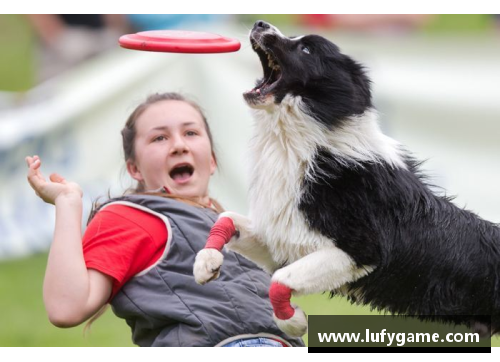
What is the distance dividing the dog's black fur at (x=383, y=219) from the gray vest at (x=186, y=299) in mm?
432

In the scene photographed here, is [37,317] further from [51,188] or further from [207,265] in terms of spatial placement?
[207,265]

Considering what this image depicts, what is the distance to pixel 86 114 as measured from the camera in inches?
314

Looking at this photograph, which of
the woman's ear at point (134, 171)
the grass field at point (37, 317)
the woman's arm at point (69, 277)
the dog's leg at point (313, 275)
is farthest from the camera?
the grass field at point (37, 317)

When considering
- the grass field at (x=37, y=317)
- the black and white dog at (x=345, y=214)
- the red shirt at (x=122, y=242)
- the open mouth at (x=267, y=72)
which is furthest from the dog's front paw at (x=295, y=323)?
the grass field at (x=37, y=317)

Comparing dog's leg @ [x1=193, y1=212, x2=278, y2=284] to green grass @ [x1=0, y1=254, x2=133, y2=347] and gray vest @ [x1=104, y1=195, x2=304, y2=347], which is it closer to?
gray vest @ [x1=104, y1=195, x2=304, y2=347]

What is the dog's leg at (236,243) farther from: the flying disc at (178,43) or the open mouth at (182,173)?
the flying disc at (178,43)

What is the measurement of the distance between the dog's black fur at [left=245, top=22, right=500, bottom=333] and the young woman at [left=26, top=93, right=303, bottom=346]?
47 cm

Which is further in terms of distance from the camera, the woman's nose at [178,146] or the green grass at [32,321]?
the green grass at [32,321]

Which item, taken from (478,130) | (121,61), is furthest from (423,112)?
(121,61)

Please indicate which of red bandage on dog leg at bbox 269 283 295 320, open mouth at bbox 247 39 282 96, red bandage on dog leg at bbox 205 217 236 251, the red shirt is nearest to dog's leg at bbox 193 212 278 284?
red bandage on dog leg at bbox 205 217 236 251

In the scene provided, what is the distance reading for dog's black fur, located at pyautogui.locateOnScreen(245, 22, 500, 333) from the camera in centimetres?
292

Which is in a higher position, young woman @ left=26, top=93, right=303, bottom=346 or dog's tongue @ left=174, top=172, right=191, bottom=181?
dog's tongue @ left=174, top=172, right=191, bottom=181

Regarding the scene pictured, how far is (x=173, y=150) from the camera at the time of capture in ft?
11.6

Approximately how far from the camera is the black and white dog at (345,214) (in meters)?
2.90
